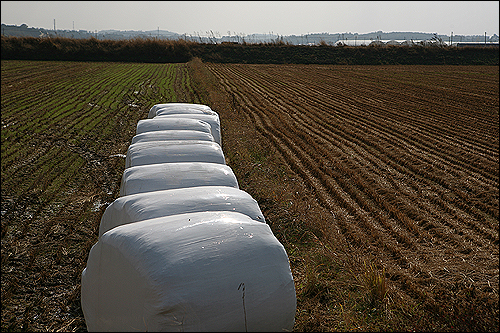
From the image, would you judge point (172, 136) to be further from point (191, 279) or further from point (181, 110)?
point (191, 279)

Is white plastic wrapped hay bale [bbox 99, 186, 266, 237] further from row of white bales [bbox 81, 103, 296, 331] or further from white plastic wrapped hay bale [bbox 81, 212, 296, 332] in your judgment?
white plastic wrapped hay bale [bbox 81, 212, 296, 332]

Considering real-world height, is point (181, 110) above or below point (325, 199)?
above

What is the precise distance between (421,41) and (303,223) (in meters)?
52.9

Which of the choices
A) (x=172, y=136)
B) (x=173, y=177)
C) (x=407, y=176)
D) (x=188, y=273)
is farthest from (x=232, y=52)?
(x=188, y=273)

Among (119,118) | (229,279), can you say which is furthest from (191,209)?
(119,118)

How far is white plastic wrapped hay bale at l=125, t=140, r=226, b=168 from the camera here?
5742mm

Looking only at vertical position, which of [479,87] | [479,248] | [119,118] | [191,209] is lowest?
[479,248]

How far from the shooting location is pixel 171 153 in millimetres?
5863

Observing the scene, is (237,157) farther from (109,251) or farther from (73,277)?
(109,251)

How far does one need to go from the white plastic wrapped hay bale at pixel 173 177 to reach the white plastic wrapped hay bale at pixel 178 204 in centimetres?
50

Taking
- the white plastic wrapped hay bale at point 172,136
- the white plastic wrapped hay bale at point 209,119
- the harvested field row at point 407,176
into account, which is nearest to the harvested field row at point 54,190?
the white plastic wrapped hay bale at point 172,136

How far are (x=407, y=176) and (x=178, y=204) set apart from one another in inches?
278

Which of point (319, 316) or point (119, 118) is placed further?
point (119, 118)

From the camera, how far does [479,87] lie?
1010 inches
